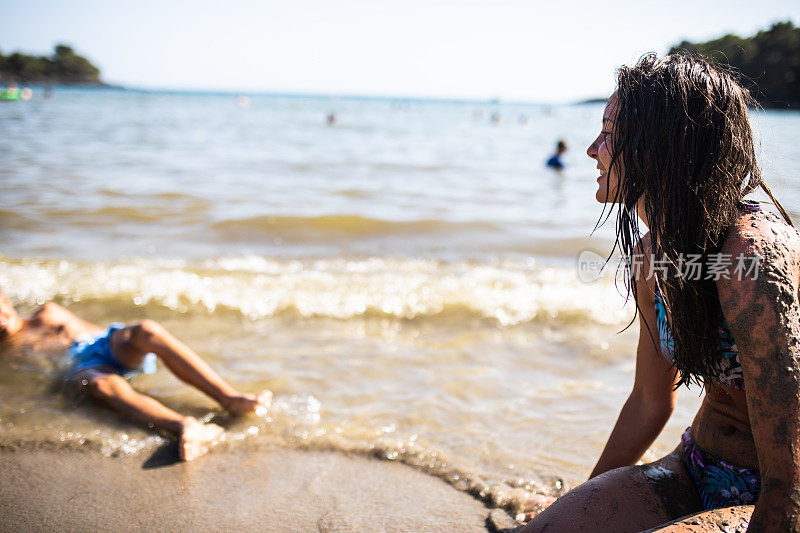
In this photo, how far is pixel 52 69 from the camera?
104 m

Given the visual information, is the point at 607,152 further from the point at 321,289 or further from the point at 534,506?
the point at 321,289

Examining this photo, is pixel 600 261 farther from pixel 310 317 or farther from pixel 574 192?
pixel 574 192

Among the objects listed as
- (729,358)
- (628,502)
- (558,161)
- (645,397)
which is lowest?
(628,502)

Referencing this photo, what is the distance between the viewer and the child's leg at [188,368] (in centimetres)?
315

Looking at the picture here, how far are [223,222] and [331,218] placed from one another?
146 centimetres

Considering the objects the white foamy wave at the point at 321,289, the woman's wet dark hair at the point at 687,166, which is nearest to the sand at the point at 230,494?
the woman's wet dark hair at the point at 687,166

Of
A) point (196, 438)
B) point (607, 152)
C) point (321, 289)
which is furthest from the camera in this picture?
point (321, 289)

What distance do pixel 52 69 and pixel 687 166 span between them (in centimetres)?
12456

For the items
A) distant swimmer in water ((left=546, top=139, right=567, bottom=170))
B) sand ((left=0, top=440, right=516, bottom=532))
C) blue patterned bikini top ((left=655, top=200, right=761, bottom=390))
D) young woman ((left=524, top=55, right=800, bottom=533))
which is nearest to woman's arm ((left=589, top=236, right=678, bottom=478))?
young woman ((left=524, top=55, right=800, bottom=533))

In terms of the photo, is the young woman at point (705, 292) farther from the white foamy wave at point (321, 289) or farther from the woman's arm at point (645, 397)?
the white foamy wave at point (321, 289)

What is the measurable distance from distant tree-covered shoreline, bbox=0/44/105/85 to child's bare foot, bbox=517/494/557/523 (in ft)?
331

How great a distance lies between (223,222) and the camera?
7914 millimetres

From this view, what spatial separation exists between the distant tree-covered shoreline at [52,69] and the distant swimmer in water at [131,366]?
322 ft

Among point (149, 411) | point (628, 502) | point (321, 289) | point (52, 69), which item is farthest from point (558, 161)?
point (52, 69)
